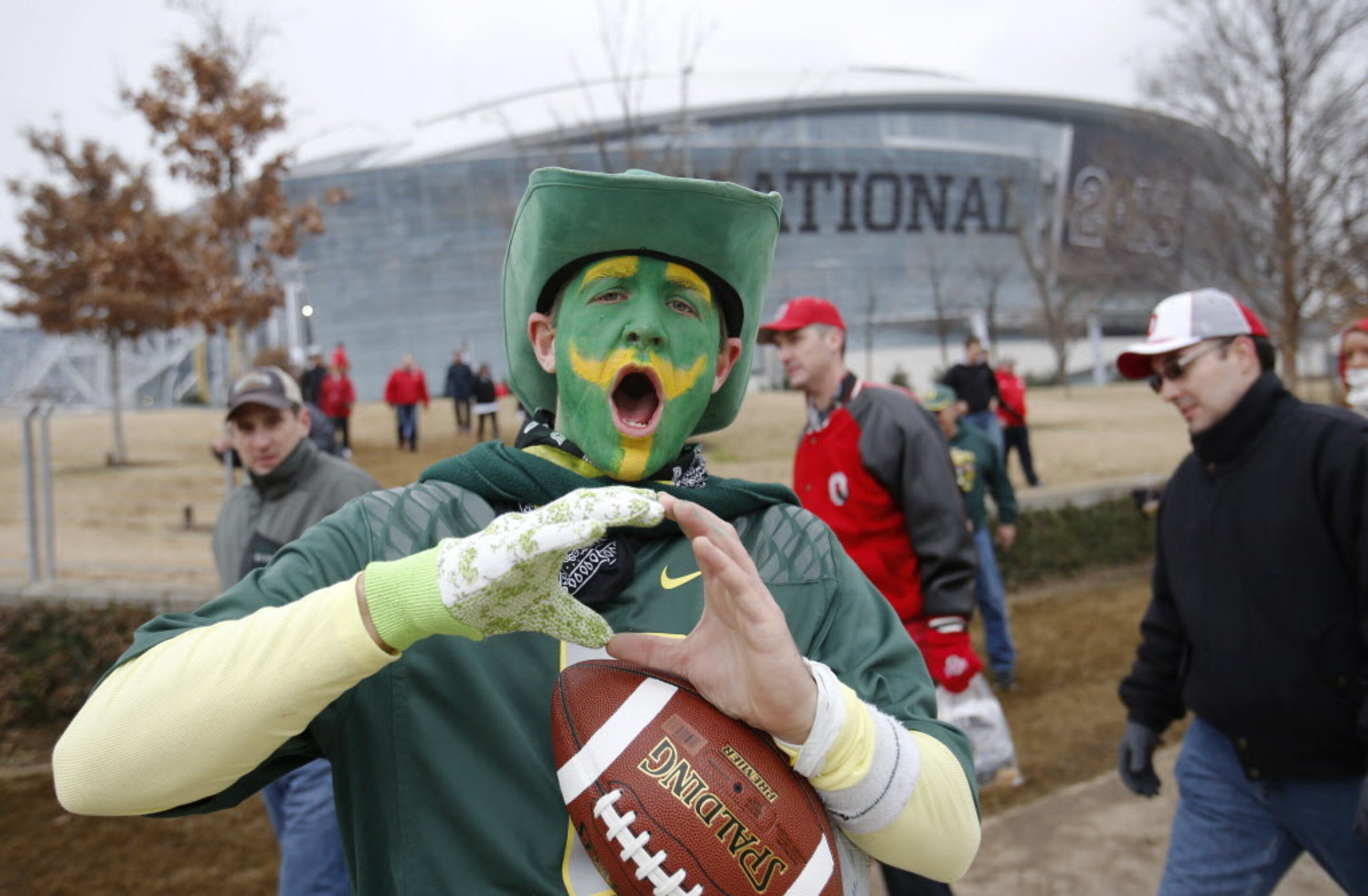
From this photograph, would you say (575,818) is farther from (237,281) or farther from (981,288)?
(981,288)

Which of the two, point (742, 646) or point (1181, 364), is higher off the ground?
point (1181, 364)

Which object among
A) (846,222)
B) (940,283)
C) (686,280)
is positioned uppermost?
(846,222)

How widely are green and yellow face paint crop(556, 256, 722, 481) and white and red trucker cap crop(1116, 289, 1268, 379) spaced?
183cm

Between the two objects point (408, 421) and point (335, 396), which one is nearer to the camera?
point (335, 396)

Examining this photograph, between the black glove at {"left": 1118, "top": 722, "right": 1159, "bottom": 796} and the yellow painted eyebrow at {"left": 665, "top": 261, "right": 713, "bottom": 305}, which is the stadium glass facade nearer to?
the black glove at {"left": 1118, "top": 722, "right": 1159, "bottom": 796}

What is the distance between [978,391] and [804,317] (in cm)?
695

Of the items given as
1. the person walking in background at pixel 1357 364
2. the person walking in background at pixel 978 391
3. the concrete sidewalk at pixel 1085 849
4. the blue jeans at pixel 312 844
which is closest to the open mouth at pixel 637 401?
the blue jeans at pixel 312 844

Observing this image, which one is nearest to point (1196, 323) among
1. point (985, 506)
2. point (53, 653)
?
point (985, 506)

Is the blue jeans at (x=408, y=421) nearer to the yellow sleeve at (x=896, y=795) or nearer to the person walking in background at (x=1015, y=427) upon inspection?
the person walking in background at (x=1015, y=427)

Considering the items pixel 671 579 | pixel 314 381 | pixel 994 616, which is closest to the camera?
pixel 671 579

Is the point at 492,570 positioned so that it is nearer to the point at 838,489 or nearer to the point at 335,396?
the point at 838,489

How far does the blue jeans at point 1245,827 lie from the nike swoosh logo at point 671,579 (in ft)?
6.87

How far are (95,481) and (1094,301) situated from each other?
129 ft

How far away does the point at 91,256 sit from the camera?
14.5 metres
